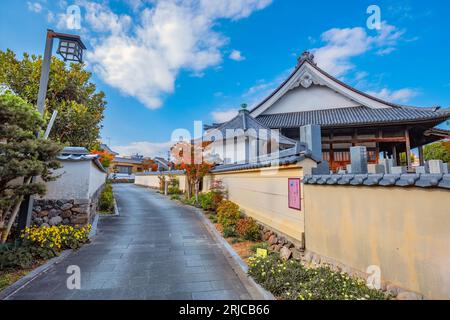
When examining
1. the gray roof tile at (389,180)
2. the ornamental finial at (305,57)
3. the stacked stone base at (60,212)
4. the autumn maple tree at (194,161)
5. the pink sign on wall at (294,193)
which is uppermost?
the ornamental finial at (305,57)

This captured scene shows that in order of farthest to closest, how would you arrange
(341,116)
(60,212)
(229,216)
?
(341,116)
(229,216)
(60,212)

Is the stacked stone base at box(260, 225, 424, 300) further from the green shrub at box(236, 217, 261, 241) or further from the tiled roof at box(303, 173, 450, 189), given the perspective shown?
the tiled roof at box(303, 173, 450, 189)

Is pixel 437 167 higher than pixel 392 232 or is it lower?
higher

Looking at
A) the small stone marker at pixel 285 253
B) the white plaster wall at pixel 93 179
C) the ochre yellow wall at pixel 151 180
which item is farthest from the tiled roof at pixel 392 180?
the ochre yellow wall at pixel 151 180

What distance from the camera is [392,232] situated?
10.5 feet

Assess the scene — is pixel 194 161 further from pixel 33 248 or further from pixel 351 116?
pixel 351 116

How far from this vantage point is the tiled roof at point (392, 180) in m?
2.63

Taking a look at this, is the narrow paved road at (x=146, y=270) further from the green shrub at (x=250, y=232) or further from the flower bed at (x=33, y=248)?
the green shrub at (x=250, y=232)

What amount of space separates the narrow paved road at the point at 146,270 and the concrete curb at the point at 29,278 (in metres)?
0.10

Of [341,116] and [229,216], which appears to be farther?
[341,116]

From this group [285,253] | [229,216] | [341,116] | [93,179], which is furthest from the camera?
[341,116]

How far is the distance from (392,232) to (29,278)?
244 inches

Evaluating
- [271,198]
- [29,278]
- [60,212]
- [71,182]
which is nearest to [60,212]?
[60,212]

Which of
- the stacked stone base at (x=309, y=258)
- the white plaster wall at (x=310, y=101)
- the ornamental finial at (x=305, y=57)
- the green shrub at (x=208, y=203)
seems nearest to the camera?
the stacked stone base at (x=309, y=258)
